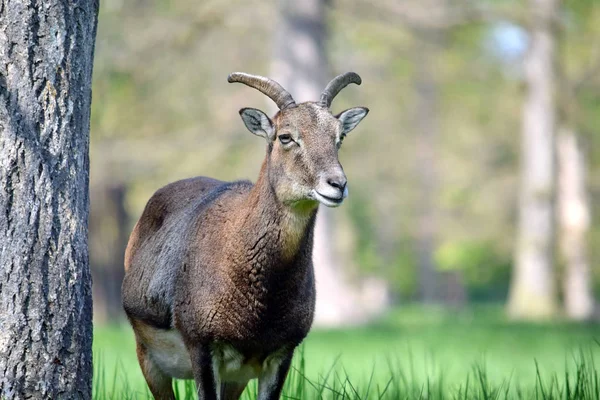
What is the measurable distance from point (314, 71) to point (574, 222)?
9696 millimetres

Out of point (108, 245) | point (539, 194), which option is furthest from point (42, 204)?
point (108, 245)

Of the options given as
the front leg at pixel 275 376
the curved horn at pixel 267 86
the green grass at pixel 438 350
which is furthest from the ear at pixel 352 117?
the green grass at pixel 438 350

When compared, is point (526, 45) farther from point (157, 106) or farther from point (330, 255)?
point (157, 106)

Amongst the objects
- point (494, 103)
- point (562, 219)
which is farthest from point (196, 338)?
point (494, 103)

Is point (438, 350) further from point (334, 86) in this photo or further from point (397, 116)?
point (397, 116)

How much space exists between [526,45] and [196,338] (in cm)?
2017

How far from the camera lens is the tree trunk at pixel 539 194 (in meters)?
23.6

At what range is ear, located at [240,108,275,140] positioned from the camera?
6180 millimetres

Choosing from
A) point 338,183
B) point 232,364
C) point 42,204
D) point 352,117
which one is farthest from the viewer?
point 352,117

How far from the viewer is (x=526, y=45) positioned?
24359mm

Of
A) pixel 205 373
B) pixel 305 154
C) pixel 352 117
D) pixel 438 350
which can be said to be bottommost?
pixel 205 373

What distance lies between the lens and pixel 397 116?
39656 mm

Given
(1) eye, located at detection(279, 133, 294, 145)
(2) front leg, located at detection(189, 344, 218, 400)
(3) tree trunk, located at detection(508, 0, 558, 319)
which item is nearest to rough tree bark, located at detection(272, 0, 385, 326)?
(3) tree trunk, located at detection(508, 0, 558, 319)

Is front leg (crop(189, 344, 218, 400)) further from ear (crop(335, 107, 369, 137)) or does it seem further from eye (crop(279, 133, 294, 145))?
ear (crop(335, 107, 369, 137))
